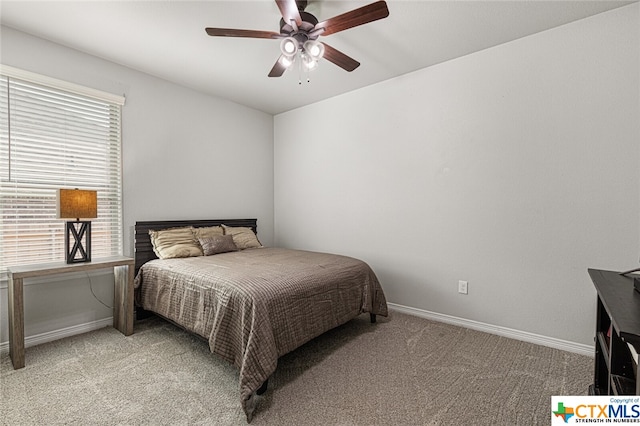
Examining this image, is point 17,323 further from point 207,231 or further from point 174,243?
point 207,231

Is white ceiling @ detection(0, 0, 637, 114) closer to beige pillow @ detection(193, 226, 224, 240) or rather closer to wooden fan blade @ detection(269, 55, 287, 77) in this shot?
wooden fan blade @ detection(269, 55, 287, 77)

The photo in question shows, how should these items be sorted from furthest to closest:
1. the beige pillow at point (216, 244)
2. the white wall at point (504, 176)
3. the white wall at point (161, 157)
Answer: the beige pillow at point (216, 244) < the white wall at point (161, 157) < the white wall at point (504, 176)

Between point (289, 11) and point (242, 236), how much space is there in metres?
2.57

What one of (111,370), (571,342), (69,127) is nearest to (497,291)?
(571,342)

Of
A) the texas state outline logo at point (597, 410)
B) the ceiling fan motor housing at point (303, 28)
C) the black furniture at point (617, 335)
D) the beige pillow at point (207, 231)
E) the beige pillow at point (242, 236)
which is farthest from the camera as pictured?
the beige pillow at point (242, 236)

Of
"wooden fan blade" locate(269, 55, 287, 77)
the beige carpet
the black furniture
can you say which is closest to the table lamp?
the beige carpet

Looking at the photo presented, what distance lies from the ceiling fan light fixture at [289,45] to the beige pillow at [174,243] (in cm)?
213

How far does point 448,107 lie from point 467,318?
205cm

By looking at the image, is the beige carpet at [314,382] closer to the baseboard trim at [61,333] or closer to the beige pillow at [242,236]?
the baseboard trim at [61,333]

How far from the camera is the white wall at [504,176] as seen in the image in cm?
223

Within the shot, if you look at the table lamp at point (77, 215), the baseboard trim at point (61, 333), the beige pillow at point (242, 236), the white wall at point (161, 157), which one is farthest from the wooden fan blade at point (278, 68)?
the baseboard trim at point (61, 333)

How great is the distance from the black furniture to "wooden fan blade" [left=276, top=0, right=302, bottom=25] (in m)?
2.09

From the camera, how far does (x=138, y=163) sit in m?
3.16

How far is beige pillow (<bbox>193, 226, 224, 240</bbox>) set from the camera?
337cm
